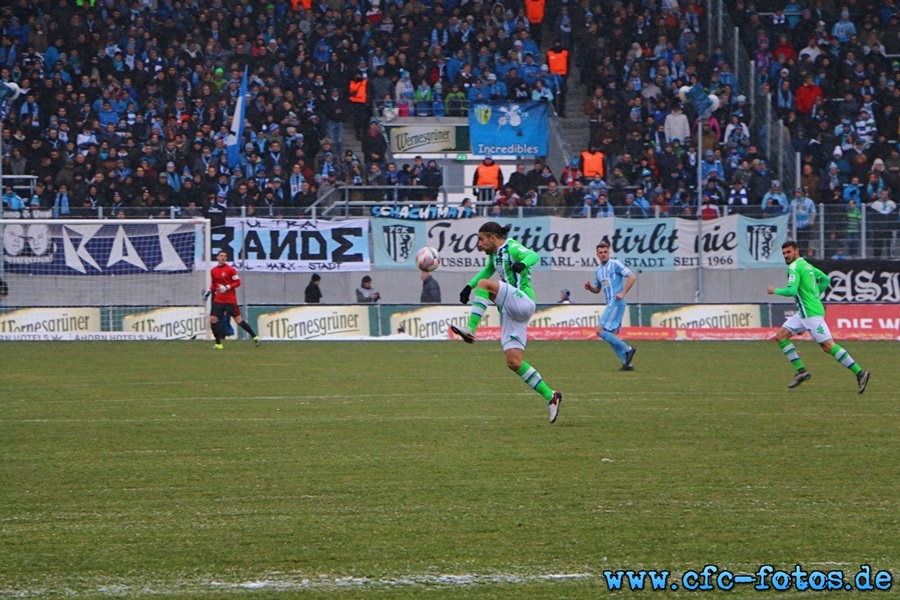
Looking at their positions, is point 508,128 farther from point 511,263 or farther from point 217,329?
point 511,263

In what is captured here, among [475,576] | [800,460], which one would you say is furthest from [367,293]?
[475,576]

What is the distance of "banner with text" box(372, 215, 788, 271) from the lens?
29.0 metres

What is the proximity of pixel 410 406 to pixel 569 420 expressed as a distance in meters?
2.32

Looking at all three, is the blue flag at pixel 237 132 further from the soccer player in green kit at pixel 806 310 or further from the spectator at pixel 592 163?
the soccer player in green kit at pixel 806 310

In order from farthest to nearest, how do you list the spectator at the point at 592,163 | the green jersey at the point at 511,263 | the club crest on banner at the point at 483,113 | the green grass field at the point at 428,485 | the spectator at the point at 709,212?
the club crest on banner at the point at 483,113, the spectator at the point at 592,163, the spectator at the point at 709,212, the green jersey at the point at 511,263, the green grass field at the point at 428,485

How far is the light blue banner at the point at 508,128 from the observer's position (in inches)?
1371

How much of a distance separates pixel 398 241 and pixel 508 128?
7435 mm

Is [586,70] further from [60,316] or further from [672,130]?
[60,316]

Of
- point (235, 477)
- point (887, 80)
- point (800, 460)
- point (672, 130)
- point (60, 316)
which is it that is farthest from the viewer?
point (887, 80)

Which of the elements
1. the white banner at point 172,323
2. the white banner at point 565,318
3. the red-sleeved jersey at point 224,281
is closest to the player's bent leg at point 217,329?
the red-sleeved jersey at point 224,281

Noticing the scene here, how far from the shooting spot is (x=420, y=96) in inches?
1384

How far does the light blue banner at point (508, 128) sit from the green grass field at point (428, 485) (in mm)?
17662

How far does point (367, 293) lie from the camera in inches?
1142

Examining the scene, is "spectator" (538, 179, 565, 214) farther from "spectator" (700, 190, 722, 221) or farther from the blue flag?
the blue flag
